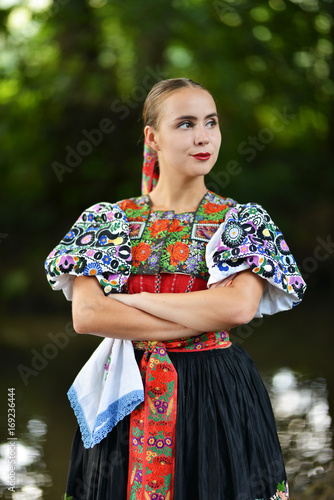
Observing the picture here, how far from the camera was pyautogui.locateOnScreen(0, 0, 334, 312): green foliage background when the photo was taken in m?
7.36

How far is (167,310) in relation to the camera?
4.46 ft

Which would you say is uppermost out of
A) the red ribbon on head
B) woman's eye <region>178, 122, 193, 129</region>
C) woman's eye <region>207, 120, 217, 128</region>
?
woman's eye <region>207, 120, 217, 128</region>

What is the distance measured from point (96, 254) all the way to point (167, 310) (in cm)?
20

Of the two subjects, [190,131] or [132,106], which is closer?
[190,131]

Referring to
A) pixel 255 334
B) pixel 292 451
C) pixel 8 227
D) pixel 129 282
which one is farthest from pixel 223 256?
pixel 8 227

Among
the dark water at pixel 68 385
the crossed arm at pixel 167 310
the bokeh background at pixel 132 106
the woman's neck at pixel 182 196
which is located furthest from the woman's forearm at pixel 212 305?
the bokeh background at pixel 132 106

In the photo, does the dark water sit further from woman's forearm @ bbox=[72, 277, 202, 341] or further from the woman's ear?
the woman's ear

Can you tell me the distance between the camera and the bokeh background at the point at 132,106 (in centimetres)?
732

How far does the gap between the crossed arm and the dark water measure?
58.6 inches

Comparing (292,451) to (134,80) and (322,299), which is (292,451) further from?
(134,80)

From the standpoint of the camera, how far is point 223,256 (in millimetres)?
1366

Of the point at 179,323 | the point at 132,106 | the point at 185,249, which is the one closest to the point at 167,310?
the point at 179,323

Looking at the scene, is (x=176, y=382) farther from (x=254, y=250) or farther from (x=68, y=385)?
(x=68, y=385)

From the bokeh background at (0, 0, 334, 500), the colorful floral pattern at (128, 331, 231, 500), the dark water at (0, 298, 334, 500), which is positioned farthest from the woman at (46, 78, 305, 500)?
the bokeh background at (0, 0, 334, 500)
